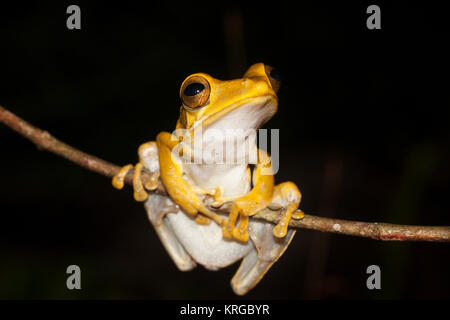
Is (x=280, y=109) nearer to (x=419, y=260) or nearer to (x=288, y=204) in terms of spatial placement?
(x=419, y=260)

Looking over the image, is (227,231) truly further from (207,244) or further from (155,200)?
(155,200)

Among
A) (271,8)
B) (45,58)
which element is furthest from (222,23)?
(45,58)

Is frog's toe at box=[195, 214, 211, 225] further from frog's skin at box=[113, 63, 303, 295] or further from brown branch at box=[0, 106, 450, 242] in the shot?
brown branch at box=[0, 106, 450, 242]

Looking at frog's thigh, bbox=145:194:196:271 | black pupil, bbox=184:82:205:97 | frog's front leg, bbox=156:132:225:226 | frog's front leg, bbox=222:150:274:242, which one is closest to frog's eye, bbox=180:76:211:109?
black pupil, bbox=184:82:205:97

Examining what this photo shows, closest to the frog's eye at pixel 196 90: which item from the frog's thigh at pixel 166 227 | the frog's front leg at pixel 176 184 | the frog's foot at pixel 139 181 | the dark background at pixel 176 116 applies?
the frog's front leg at pixel 176 184

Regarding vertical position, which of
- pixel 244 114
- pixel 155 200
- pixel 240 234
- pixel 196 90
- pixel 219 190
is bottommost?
pixel 240 234

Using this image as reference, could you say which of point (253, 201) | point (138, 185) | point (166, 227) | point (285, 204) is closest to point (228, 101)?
point (253, 201)

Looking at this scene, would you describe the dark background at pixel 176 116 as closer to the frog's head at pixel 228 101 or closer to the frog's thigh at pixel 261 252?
the frog's thigh at pixel 261 252
